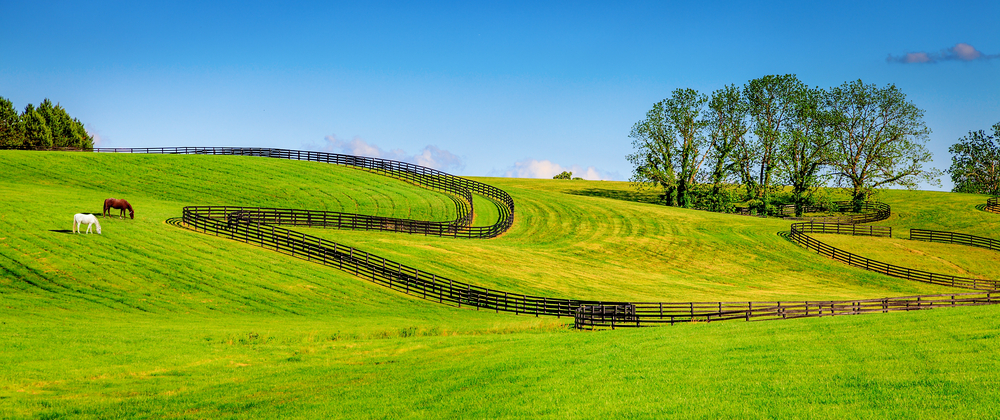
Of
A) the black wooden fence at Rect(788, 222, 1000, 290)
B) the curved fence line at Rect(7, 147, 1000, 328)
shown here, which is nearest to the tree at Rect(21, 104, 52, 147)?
the curved fence line at Rect(7, 147, 1000, 328)

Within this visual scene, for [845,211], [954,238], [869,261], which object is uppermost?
[845,211]

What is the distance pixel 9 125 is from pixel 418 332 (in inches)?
4112

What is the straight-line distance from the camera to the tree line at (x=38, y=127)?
99.0 m

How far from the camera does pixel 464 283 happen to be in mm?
36438

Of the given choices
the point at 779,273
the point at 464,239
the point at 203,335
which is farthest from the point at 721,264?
the point at 203,335

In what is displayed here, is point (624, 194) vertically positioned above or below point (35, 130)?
below

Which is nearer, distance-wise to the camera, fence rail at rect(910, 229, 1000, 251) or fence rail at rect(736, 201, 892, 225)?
fence rail at rect(910, 229, 1000, 251)

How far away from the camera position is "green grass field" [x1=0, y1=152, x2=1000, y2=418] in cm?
1362

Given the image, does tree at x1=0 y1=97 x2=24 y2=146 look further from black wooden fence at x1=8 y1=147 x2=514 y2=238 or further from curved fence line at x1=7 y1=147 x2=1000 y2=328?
curved fence line at x1=7 y1=147 x2=1000 y2=328

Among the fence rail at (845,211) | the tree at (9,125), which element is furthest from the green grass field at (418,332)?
the tree at (9,125)

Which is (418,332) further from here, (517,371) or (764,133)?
(764,133)

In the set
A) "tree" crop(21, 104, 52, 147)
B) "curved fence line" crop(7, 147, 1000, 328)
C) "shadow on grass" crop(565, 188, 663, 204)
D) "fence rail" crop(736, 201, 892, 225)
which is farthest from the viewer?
"tree" crop(21, 104, 52, 147)

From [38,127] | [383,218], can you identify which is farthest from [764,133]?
[38,127]

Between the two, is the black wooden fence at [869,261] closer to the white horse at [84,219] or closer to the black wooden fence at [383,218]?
the black wooden fence at [383,218]
